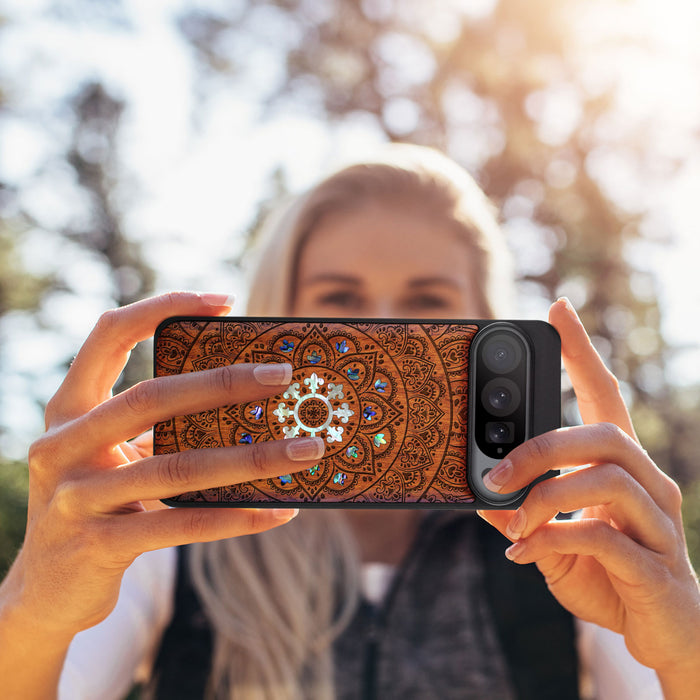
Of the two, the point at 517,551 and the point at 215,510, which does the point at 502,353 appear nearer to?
the point at 517,551

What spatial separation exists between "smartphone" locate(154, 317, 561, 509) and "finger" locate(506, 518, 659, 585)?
18 centimetres

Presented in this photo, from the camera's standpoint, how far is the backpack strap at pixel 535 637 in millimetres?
2359

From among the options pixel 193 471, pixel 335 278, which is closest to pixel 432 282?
pixel 335 278

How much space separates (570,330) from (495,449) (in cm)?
36

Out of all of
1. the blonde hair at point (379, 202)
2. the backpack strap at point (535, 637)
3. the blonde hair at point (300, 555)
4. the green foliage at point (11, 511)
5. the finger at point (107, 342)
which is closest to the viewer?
the finger at point (107, 342)

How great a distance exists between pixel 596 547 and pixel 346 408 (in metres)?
0.69

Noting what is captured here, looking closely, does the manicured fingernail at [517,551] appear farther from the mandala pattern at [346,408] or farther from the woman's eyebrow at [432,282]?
the woman's eyebrow at [432,282]

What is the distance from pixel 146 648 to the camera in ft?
7.84

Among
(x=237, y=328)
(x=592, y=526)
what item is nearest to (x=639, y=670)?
(x=592, y=526)

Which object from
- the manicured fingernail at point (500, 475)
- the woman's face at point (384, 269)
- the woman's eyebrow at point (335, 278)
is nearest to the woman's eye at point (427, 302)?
the woman's face at point (384, 269)

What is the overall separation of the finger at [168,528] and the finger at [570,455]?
0.66 m

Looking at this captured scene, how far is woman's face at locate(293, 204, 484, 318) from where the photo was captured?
2594 millimetres

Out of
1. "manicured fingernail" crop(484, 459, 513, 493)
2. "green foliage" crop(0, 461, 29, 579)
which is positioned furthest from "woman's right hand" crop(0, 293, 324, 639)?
"green foliage" crop(0, 461, 29, 579)

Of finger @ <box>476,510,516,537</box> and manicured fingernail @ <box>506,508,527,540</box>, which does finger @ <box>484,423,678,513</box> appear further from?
finger @ <box>476,510,516,537</box>
